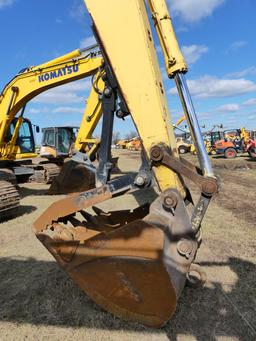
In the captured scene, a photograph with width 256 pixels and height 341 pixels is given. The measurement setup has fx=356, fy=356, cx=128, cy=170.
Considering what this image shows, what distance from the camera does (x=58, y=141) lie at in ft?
48.6

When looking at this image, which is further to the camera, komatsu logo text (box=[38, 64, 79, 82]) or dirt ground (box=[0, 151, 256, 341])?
komatsu logo text (box=[38, 64, 79, 82])

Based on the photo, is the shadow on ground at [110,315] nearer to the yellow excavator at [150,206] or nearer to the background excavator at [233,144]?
the yellow excavator at [150,206]

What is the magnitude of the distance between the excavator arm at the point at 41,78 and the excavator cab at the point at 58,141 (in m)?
4.72

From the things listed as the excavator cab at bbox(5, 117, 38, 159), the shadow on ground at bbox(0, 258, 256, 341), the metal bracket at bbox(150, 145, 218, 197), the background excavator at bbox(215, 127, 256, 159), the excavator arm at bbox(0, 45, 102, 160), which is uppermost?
the excavator arm at bbox(0, 45, 102, 160)

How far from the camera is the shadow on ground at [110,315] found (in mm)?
3057

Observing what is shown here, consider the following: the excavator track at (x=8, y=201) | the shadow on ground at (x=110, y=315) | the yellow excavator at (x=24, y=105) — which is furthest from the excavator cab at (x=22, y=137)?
the shadow on ground at (x=110, y=315)

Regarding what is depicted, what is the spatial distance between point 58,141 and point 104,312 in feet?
39.7

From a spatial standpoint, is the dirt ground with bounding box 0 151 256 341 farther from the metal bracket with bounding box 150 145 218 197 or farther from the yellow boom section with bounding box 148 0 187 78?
the yellow boom section with bounding box 148 0 187 78

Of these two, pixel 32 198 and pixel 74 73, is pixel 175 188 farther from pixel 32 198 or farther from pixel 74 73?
pixel 32 198

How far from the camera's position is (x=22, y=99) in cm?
918

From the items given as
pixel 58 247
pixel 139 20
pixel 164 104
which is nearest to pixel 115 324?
pixel 58 247

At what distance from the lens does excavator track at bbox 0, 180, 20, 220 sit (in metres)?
6.87

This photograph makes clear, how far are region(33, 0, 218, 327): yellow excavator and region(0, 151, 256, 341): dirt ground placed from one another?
0.25m

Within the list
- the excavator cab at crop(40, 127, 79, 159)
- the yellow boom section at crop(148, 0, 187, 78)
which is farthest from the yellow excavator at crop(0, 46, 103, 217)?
the yellow boom section at crop(148, 0, 187, 78)
